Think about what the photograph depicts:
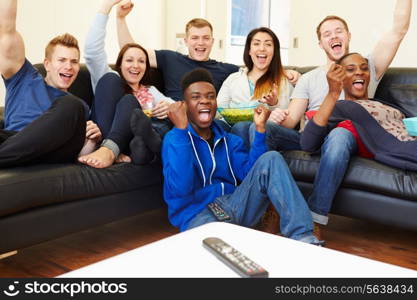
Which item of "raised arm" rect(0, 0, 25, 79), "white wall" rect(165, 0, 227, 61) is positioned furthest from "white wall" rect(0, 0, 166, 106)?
"raised arm" rect(0, 0, 25, 79)

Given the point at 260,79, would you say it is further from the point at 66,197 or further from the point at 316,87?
the point at 66,197

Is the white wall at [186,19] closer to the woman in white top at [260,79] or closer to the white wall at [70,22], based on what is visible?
the white wall at [70,22]

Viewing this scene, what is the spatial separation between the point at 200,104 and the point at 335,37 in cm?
96

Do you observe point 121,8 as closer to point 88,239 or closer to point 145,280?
point 88,239

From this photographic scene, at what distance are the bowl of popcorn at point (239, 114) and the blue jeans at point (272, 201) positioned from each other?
24.3 inches

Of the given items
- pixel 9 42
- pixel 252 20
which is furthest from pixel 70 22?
pixel 9 42

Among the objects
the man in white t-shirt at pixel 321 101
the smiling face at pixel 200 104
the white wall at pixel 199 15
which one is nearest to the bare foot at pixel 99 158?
the smiling face at pixel 200 104

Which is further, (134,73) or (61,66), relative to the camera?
(134,73)

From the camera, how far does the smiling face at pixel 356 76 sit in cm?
215

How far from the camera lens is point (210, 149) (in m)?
1.89

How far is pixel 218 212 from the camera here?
170 cm

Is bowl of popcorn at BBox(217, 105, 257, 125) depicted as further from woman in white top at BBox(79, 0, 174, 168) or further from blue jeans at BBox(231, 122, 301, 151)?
woman in white top at BBox(79, 0, 174, 168)

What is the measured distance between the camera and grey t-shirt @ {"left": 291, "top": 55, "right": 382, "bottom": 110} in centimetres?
229

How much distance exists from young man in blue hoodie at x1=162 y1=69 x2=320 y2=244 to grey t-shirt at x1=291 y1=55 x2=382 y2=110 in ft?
1.76
